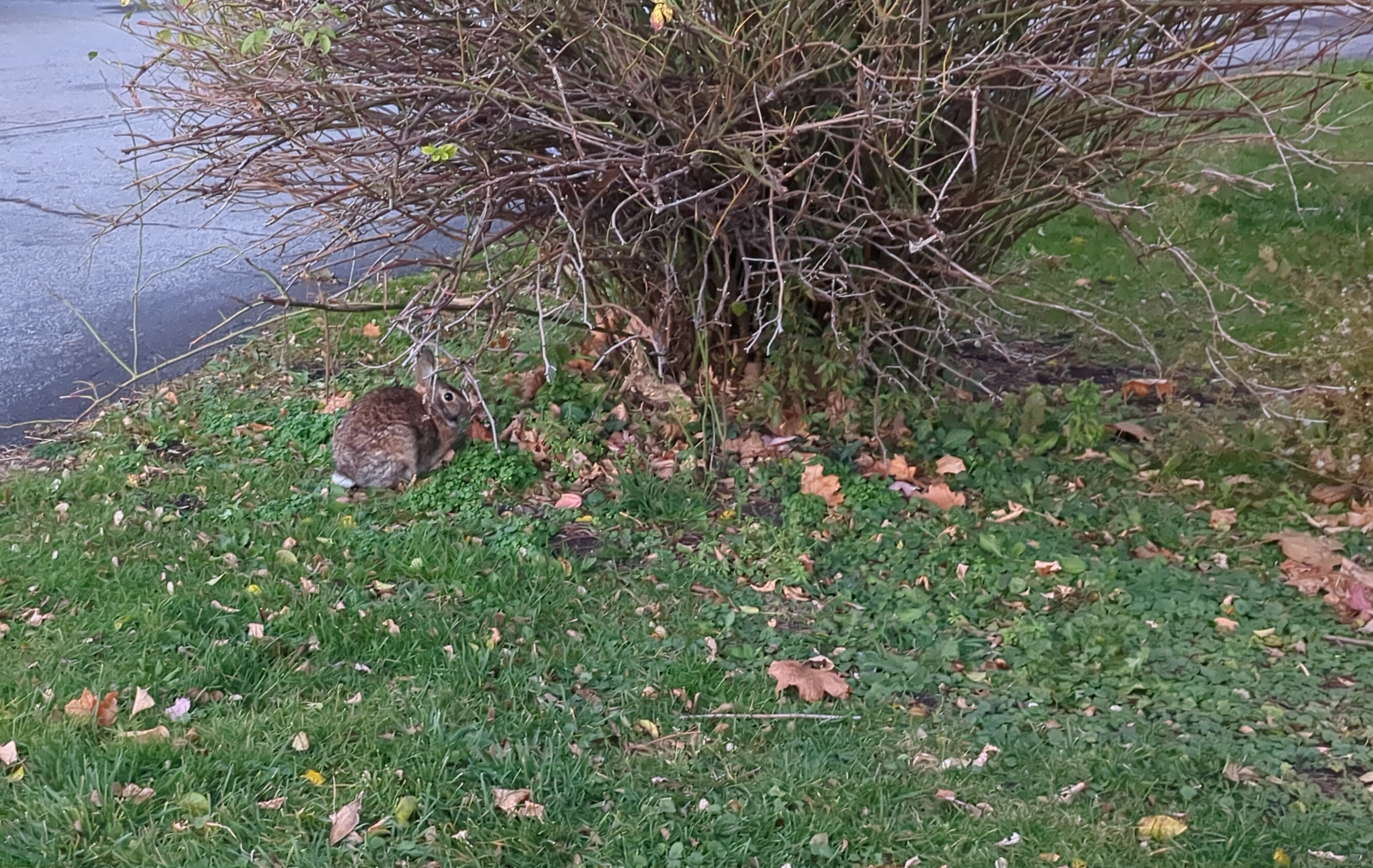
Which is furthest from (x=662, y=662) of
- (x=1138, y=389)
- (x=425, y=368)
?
(x=1138, y=389)

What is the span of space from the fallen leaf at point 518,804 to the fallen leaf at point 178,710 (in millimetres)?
1055

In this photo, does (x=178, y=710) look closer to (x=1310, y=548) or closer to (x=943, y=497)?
(x=943, y=497)

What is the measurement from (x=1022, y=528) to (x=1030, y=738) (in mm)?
1338

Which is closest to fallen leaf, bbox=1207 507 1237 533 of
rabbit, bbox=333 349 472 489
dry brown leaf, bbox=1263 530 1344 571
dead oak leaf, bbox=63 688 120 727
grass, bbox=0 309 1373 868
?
grass, bbox=0 309 1373 868

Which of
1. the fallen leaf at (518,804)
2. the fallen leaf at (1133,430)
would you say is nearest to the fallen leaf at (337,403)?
the fallen leaf at (518,804)

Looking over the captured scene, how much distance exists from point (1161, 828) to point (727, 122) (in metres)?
2.76

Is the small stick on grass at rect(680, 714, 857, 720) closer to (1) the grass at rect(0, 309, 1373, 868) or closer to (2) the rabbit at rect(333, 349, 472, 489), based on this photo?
(1) the grass at rect(0, 309, 1373, 868)

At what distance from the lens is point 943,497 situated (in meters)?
5.09

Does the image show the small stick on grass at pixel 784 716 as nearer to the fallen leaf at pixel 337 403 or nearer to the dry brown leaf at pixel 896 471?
the dry brown leaf at pixel 896 471

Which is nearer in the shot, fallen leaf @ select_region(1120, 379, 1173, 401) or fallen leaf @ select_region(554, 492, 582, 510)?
fallen leaf @ select_region(554, 492, 582, 510)

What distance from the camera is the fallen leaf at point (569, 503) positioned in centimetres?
509

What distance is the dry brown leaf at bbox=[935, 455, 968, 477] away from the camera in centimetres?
527

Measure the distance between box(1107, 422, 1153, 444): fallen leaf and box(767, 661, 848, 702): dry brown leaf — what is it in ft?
7.90

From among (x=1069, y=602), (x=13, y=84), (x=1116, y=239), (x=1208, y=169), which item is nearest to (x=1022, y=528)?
(x=1069, y=602)
